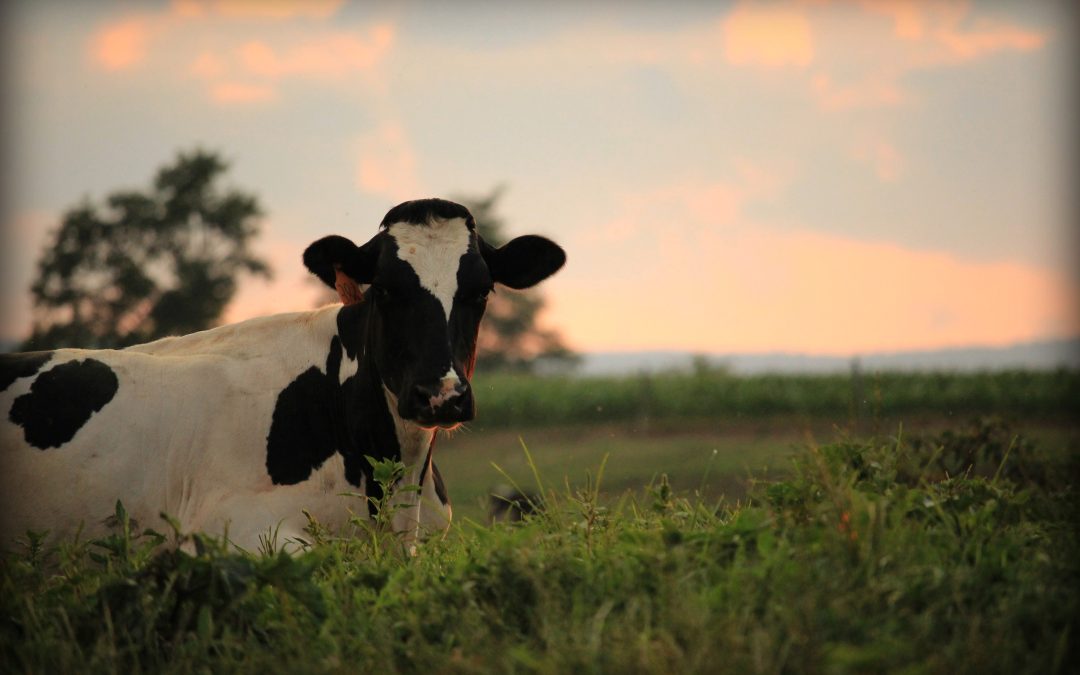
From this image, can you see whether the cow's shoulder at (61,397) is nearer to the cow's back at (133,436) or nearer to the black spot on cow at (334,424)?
the cow's back at (133,436)

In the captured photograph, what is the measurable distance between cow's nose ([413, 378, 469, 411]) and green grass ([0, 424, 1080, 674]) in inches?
31.7

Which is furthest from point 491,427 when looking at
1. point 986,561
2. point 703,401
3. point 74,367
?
point 986,561

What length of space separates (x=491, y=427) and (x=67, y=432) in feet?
88.1

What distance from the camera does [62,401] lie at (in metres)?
5.40

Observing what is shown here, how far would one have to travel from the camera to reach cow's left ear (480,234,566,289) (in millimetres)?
5844

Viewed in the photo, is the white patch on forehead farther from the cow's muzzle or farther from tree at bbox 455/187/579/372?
tree at bbox 455/187/579/372

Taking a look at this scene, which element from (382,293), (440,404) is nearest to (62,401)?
(382,293)

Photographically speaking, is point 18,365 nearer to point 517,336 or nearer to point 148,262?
point 148,262

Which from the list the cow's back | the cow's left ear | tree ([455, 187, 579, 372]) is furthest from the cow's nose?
tree ([455, 187, 579, 372])

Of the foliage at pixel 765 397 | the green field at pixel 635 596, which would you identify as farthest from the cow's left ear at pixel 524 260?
the foliage at pixel 765 397

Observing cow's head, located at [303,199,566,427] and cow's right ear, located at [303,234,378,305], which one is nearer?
cow's head, located at [303,199,566,427]

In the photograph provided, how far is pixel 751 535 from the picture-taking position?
3.81 metres

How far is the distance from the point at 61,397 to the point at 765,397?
28613 millimetres

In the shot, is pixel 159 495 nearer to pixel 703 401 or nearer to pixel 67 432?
pixel 67 432
